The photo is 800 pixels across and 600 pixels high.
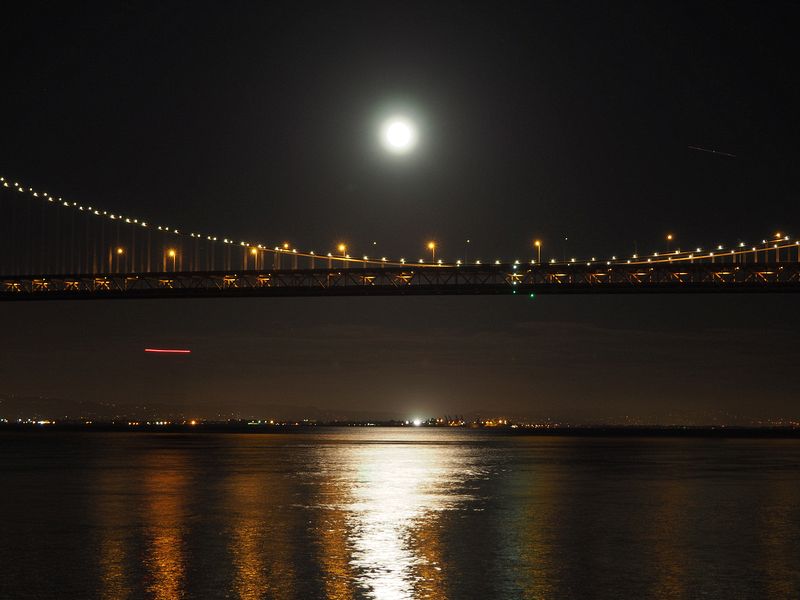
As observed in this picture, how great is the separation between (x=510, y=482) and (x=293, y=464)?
11162 mm

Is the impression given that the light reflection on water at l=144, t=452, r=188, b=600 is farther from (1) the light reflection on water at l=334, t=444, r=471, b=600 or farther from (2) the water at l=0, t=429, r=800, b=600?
(1) the light reflection on water at l=334, t=444, r=471, b=600

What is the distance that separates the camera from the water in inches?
509

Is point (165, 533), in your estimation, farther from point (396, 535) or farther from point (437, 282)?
point (437, 282)

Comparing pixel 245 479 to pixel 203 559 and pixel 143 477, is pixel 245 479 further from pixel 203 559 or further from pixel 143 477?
pixel 203 559

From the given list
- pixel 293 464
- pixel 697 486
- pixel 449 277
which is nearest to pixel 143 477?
pixel 293 464

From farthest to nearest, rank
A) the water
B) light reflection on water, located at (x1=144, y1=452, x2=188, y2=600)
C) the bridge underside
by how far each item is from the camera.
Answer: the bridge underside, the water, light reflection on water, located at (x1=144, y1=452, x2=188, y2=600)

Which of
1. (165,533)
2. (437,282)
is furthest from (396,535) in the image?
(437,282)

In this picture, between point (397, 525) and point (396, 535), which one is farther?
point (397, 525)

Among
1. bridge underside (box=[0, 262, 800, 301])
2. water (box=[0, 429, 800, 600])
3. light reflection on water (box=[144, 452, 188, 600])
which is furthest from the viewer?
bridge underside (box=[0, 262, 800, 301])

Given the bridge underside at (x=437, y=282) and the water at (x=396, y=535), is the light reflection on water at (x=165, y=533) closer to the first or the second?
the water at (x=396, y=535)

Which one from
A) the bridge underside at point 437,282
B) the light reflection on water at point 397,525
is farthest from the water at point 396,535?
the bridge underside at point 437,282

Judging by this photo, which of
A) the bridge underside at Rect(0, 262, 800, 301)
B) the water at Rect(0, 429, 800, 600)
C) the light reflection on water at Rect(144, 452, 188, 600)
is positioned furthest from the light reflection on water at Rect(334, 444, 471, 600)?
the bridge underside at Rect(0, 262, 800, 301)

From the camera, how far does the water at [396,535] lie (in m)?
12.9

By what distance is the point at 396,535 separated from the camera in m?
17.2
